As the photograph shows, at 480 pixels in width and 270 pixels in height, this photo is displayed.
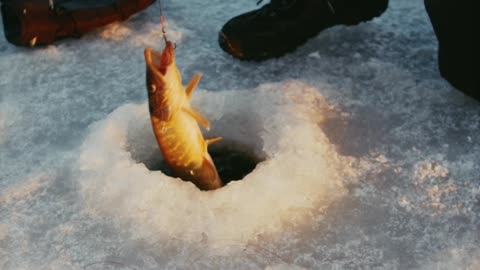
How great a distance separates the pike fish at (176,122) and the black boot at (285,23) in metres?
0.82

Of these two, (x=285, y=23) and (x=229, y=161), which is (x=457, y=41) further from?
(x=229, y=161)

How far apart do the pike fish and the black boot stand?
821mm

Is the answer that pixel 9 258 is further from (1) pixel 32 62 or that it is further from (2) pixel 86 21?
(2) pixel 86 21

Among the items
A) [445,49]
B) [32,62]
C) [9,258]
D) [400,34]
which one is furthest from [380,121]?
[32,62]

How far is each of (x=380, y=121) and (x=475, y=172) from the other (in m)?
0.40

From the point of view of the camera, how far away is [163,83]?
157 cm

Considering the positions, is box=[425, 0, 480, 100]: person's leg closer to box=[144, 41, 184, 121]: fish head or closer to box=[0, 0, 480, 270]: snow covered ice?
box=[0, 0, 480, 270]: snow covered ice

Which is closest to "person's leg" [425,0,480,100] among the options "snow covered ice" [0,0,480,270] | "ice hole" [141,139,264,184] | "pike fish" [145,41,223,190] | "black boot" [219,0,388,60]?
"snow covered ice" [0,0,480,270]

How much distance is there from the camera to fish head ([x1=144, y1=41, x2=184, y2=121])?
61.4 inches

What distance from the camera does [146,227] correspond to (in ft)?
5.49

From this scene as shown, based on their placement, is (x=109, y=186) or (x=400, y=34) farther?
(x=400, y=34)

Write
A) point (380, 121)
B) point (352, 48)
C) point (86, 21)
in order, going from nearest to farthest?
point (380, 121), point (352, 48), point (86, 21)

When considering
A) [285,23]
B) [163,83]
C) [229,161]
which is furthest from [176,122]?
[285,23]

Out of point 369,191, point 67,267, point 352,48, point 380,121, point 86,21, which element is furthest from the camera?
point 86,21
